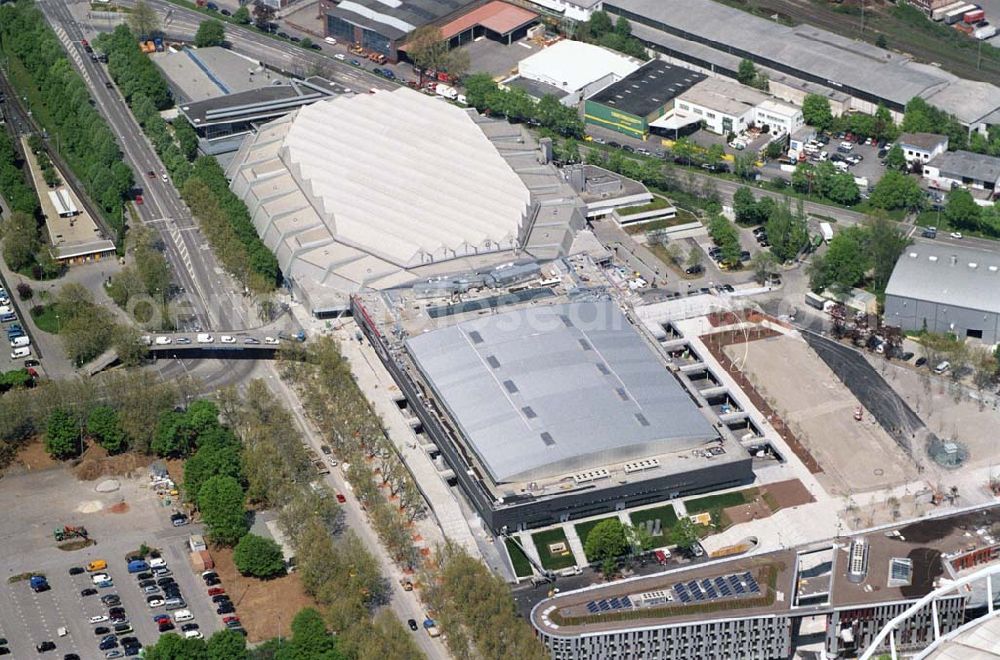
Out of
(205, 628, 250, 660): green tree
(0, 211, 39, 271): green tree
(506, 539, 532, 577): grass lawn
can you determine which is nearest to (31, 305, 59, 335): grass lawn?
(0, 211, 39, 271): green tree

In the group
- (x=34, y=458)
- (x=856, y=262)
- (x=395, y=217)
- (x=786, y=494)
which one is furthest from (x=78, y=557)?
(x=856, y=262)

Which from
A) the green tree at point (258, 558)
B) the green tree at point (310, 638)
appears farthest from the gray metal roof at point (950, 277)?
the green tree at point (310, 638)

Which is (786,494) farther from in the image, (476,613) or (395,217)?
(395,217)

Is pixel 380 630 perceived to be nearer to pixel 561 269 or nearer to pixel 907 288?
pixel 561 269

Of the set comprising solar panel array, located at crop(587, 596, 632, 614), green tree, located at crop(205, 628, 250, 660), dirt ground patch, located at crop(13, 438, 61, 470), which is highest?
solar panel array, located at crop(587, 596, 632, 614)

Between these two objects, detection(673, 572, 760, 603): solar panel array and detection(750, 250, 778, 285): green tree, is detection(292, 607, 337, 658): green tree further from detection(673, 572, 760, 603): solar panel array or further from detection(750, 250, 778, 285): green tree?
detection(750, 250, 778, 285): green tree

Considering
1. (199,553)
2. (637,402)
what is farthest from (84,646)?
(637,402)
